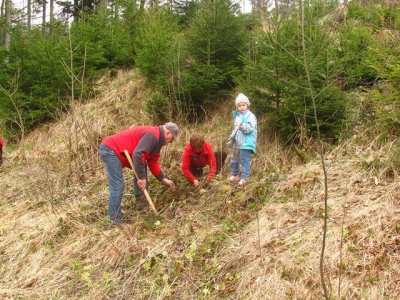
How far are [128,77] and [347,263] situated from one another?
8496mm

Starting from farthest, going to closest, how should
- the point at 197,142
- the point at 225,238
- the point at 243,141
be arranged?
the point at 243,141
the point at 197,142
the point at 225,238

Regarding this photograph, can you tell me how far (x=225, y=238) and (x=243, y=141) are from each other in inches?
72.5

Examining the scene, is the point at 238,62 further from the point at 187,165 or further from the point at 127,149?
the point at 127,149

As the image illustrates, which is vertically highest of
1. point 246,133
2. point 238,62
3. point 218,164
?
point 238,62

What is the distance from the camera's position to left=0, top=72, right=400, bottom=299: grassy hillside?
318cm

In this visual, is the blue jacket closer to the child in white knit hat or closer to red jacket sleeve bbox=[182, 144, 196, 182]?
the child in white knit hat

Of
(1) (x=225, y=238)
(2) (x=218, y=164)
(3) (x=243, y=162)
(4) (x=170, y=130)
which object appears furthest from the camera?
(2) (x=218, y=164)

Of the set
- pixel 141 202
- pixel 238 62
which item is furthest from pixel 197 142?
pixel 238 62

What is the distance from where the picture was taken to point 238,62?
8.01 m

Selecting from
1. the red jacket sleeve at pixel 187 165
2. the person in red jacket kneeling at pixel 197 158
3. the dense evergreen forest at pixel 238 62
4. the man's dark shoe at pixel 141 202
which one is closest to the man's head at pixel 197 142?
the person in red jacket kneeling at pixel 197 158

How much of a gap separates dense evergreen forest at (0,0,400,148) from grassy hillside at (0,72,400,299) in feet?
2.48

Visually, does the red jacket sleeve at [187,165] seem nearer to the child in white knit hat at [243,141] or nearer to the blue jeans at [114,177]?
the child in white knit hat at [243,141]

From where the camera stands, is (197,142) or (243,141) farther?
(243,141)

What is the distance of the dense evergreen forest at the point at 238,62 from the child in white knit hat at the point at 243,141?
2.33 ft
